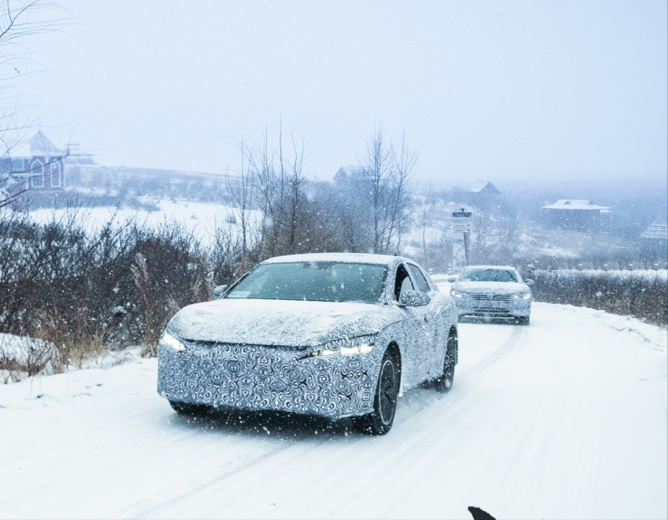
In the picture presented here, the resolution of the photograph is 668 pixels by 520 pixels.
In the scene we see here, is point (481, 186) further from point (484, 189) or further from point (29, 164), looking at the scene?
point (29, 164)

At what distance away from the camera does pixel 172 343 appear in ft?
20.9

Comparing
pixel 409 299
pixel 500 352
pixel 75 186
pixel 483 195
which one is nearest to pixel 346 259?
pixel 409 299

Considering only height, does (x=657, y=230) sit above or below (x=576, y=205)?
below

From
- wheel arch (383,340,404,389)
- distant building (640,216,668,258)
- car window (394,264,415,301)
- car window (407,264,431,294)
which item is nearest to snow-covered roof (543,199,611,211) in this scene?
distant building (640,216,668,258)

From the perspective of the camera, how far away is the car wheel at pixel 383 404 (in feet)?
21.0

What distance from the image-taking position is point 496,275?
840 inches

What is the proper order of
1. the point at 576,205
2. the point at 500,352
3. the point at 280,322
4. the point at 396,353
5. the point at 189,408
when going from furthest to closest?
1. the point at 576,205
2. the point at 500,352
3. the point at 396,353
4. the point at 189,408
5. the point at 280,322

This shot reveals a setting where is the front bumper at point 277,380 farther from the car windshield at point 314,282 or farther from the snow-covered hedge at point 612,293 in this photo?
the snow-covered hedge at point 612,293

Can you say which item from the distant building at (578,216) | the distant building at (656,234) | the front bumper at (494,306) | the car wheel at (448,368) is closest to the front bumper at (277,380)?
the car wheel at (448,368)

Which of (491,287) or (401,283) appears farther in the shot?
(491,287)

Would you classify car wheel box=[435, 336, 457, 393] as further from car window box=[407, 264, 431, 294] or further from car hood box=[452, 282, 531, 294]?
car hood box=[452, 282, 531, 294]

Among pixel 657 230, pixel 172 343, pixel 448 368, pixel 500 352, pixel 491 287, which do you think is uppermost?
pixel 172 343

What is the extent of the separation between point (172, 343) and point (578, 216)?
5394 inches

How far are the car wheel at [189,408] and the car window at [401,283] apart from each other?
7.00 feet
